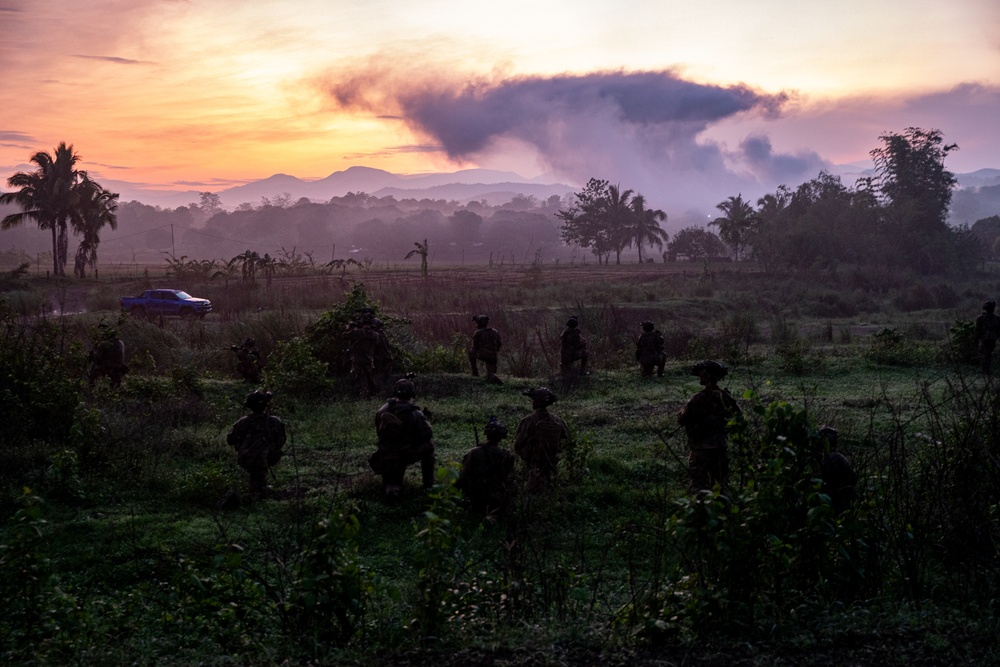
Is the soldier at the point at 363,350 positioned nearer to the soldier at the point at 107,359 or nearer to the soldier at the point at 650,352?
the soldier at the point at 107,359

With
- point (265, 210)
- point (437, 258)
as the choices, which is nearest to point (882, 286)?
point (437, 258)

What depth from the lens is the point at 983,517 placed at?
5789mm

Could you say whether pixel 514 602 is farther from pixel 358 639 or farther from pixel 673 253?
pixel 673 253

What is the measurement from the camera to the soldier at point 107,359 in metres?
13.4

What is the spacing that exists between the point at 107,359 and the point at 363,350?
4182 mm

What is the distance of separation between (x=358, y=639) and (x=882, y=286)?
46.9m

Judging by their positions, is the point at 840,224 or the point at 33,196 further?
the point at 840,224

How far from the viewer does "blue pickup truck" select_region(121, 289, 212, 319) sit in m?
30.3

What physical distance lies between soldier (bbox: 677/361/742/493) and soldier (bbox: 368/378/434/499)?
272cm

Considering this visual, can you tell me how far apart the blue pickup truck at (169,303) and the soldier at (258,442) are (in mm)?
22785

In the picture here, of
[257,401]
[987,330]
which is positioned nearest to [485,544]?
[257,401]

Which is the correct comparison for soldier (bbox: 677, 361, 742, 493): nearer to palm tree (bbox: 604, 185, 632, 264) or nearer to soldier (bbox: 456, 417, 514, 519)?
soldier (bbox: 456, 417, 514, 519)

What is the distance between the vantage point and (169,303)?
30.7 m

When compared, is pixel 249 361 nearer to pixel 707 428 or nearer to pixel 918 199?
pixel 707 428
